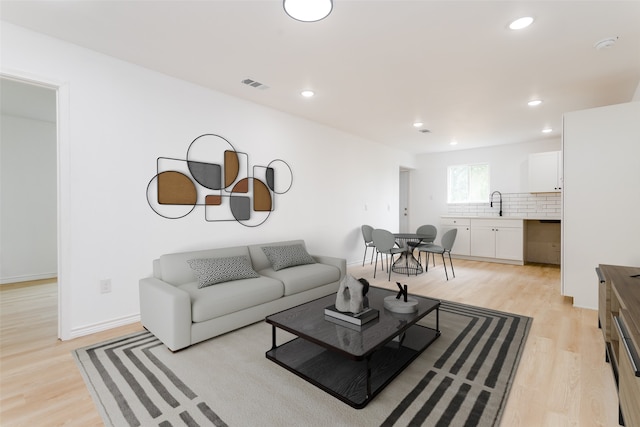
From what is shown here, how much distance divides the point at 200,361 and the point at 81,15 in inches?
108

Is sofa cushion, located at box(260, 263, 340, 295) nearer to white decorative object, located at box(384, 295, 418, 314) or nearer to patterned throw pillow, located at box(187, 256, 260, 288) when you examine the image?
patterned throw pillow, located at box(187, 256, 260, 288)

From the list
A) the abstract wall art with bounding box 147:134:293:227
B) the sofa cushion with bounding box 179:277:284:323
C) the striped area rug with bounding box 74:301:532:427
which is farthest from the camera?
the abstract wall art with bounding box 147:134:293:227

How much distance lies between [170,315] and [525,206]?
6781 mm

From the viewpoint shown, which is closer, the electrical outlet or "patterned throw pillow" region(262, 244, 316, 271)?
the electrical outlet

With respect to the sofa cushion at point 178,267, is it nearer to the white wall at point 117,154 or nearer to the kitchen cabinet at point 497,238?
the white wall at point 117,154

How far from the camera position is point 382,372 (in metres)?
2.02

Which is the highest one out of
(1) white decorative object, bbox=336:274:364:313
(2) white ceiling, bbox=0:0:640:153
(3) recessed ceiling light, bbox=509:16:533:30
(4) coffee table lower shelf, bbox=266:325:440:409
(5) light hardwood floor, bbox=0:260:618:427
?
(2) white ceiling, bbox=0:0:640:153

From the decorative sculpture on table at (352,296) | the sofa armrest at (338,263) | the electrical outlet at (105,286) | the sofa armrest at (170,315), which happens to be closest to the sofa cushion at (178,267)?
the sofa armrest at (170,315)

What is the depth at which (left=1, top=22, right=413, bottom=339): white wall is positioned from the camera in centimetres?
261

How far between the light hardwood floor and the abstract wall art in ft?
4.34

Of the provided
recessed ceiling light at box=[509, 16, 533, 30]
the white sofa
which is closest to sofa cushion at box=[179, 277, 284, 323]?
the white sofa

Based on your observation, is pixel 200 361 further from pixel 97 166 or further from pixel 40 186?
pixel 40 186

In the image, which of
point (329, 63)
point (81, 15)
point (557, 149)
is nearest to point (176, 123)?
point (81, 15)

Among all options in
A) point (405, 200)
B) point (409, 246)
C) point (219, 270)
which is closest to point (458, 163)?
point (405, 200)
